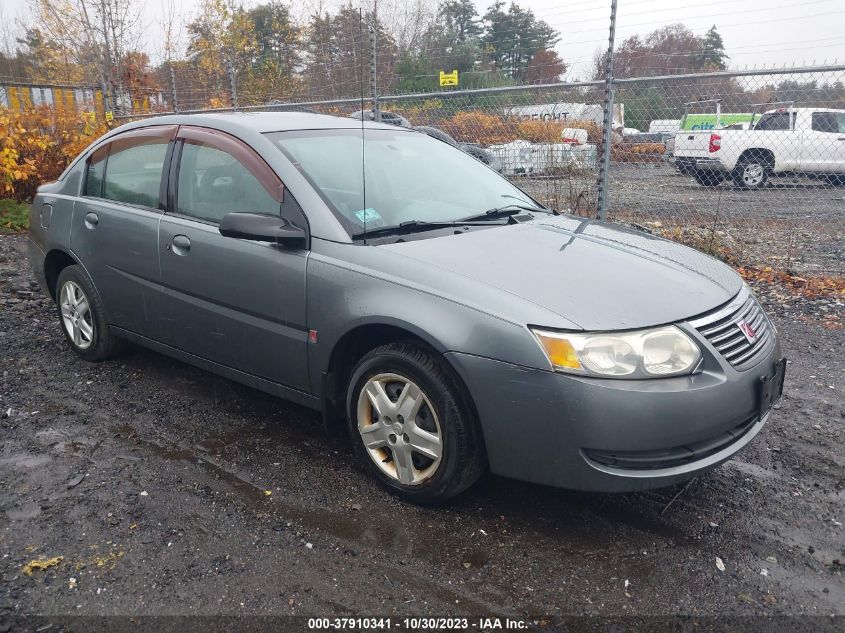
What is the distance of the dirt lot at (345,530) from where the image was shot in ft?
7.90

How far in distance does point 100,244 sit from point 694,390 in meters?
3.52

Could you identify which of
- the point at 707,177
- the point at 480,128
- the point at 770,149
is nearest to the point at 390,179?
the point at 480,128

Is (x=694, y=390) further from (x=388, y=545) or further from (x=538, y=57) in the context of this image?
(x=538, y=57)

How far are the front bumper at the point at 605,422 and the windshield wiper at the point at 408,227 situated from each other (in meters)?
0.82

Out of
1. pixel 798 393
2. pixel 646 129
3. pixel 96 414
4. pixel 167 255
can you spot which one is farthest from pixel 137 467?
pixel 646 129

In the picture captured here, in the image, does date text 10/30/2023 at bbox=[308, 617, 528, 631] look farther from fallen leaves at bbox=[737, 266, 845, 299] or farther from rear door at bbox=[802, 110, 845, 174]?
rear door at bbox=[802, 110, 845, 174]

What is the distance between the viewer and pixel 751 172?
503 inches

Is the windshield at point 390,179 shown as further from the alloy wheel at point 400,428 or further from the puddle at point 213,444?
the puddle at point 213,444

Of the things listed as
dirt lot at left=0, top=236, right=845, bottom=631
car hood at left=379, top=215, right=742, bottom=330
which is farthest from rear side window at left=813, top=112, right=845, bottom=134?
car hood at left=379, top=215, right=742, bottom=330

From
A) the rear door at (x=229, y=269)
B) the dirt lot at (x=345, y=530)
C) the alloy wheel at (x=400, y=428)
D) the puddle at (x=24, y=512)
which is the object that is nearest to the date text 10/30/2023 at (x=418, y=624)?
the dirt lot at (x=345, y=530)

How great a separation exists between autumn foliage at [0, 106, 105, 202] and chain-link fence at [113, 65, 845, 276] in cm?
339

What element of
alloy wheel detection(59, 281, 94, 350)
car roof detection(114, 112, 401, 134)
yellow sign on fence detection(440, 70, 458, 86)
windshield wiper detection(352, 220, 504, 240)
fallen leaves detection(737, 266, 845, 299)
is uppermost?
yellow sign on fence detection(440, 70, 458, 86)

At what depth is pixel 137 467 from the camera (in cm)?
333

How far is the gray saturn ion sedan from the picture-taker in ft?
8.33
